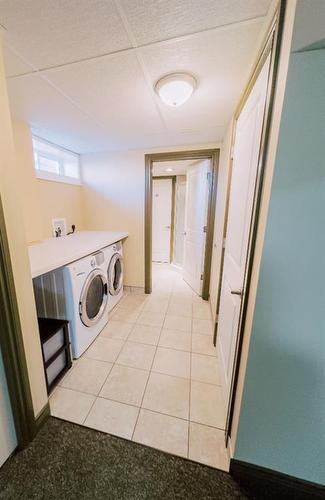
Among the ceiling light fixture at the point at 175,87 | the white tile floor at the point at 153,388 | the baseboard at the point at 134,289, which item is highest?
the ceiling light fixture at the point at 175,87

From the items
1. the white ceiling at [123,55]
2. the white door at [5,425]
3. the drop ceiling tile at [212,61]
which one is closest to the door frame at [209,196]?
the white ceiling at [123,55]

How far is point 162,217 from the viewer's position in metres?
4.51

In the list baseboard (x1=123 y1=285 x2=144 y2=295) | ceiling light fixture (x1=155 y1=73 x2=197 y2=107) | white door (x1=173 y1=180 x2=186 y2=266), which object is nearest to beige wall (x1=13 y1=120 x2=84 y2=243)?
baseboard (x1=123 y1=285 x2=144 y2=295)

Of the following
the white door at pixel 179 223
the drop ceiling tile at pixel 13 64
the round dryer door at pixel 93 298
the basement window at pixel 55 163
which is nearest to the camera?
the drop ceiling tile at pixel 13 64

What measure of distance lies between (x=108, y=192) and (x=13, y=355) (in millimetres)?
2453

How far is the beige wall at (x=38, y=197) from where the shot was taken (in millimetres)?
1904

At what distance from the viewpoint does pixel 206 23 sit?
858 mm

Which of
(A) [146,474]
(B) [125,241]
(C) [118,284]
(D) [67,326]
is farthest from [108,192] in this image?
(A) [146,474]

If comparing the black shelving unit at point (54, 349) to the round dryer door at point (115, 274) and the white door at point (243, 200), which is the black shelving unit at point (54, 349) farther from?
the white door at point (243, 200)

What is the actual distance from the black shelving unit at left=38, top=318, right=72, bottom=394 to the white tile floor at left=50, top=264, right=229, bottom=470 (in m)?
0.08

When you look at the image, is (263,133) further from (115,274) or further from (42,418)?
(115,274)

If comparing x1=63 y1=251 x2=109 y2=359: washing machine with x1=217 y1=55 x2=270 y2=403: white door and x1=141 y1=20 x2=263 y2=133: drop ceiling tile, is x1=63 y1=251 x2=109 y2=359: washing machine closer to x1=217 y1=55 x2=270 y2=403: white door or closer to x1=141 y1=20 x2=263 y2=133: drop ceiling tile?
x1=217 y1=55 x2=270 y2=403: white door

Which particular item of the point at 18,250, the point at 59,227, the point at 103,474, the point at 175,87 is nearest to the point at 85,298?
the point at 18,250

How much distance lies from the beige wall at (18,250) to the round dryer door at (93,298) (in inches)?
22.2
